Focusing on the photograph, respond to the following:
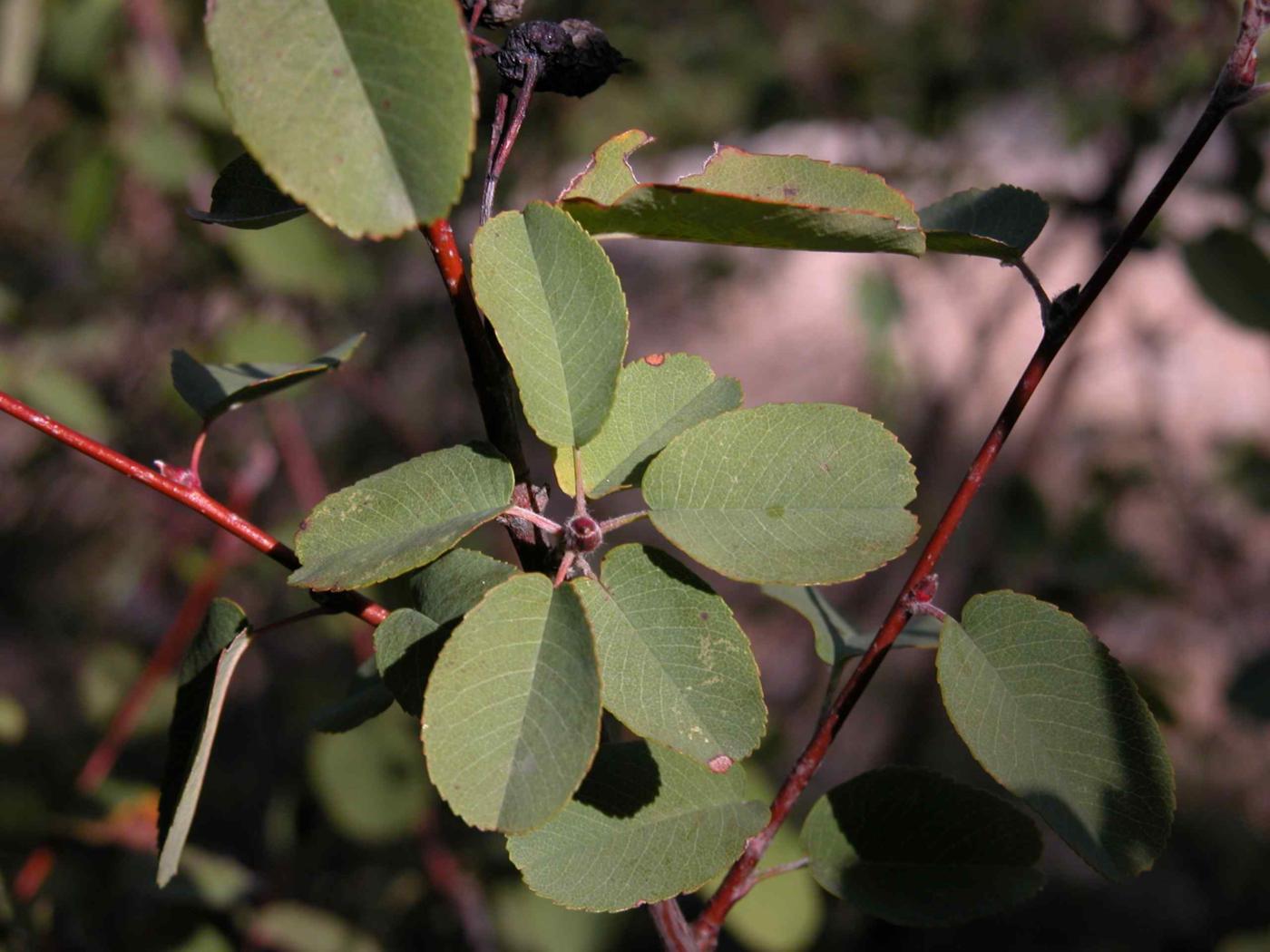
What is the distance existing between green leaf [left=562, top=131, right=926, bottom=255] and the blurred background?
0.44 meters

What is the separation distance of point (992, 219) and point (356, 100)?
411mm

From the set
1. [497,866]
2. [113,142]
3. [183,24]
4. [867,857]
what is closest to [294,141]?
[867,857]

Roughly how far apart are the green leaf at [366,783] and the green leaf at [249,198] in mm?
951

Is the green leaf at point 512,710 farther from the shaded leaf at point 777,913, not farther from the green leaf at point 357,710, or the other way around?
the shaded leaf at point 777,913

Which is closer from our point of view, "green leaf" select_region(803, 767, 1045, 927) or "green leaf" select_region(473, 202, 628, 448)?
"green leaf" select_region(473, 202, 628, 448)

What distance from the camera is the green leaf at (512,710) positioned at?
0.51m

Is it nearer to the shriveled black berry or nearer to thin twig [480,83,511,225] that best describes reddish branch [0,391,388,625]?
thin twig [480,83,511,225]

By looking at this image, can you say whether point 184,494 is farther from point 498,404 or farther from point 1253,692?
point 1253,692

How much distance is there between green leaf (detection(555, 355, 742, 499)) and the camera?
0.66 metres

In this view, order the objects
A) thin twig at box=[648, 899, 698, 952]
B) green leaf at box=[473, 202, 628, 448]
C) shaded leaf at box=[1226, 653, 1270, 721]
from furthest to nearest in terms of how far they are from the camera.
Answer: shaded leaf at box=[1226, 653, 1270, 721] → thin twig at box=[648, 899, 698, 952] → green leaf at box=[473, 202, 628, 448]

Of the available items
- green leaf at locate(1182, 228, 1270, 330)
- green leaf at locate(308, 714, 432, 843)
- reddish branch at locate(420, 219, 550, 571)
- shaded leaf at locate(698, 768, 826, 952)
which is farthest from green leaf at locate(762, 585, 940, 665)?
green leaf at locate(1182, 228, 1270, 330)

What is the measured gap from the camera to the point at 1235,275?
1667 mm

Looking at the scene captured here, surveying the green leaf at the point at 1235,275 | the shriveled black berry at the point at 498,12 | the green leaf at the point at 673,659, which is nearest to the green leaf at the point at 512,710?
the green leaf at the point at 673,659

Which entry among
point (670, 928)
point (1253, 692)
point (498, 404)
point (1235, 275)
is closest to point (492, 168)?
point (498, 404)
